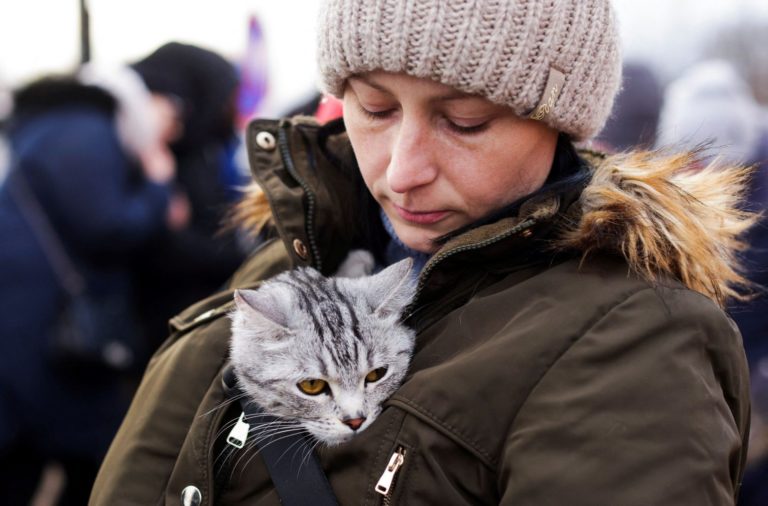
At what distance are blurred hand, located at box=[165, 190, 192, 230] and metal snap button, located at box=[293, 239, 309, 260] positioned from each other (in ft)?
8.95

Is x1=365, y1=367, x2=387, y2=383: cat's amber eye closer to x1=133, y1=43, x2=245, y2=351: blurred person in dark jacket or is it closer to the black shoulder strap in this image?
the black shoulder strap

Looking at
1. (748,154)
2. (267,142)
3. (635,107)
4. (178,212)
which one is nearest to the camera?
(267,142)

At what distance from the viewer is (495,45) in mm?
1560

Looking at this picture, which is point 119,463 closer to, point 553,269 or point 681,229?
point 553,269

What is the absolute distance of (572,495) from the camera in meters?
1.30

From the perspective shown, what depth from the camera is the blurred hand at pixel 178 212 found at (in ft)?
14.9

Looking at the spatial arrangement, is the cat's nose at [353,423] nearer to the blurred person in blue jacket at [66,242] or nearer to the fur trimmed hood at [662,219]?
the fur trimmed hood at [662,219]

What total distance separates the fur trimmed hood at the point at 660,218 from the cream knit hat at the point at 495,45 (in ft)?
0.66

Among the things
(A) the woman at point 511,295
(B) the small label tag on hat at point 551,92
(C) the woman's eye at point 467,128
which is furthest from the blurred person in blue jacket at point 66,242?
(B) the small label tag on hat at point 551,92

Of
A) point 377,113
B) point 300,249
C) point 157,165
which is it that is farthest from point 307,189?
point 157,165

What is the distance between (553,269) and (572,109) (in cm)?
37

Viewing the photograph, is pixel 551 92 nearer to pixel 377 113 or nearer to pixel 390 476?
pixel 377 113

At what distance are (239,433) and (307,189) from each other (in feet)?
2.16

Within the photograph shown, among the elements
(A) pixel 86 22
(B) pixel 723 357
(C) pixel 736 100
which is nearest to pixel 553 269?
(B) pixel 723 357
